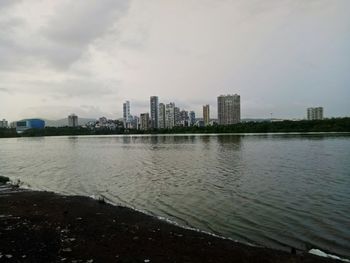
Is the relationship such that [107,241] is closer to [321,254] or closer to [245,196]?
[321,254]

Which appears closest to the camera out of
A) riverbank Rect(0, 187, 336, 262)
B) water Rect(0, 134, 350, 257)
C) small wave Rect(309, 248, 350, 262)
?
riverbank Rect(0, 187, 336, 262)

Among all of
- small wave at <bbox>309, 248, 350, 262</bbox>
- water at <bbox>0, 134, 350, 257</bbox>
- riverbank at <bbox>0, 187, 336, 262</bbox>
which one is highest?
riverbank at <bbox>0, 187, 336, 262</bbox>

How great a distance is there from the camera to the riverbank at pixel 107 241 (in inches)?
454

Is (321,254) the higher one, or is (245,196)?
(321,254)

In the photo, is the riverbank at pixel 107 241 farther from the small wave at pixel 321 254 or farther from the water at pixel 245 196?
the water at pixel 245 196

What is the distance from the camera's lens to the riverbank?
11.5 m

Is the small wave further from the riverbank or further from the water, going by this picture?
the water

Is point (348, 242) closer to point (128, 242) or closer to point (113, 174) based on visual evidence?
point (128, 242)

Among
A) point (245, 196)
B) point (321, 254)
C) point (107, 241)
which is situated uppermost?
point (107, 241)

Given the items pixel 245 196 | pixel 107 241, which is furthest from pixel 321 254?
pixel 245 196

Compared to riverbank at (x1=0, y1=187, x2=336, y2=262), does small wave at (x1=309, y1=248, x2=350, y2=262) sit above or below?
below

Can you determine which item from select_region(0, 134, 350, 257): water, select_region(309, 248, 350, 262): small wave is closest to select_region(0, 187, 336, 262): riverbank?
select_region(309, 248, 350, 262): small wave

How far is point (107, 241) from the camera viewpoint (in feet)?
43.5

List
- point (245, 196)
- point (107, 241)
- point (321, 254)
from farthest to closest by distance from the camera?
point (245, 196) → point (107, 241) → point (321, 254)
